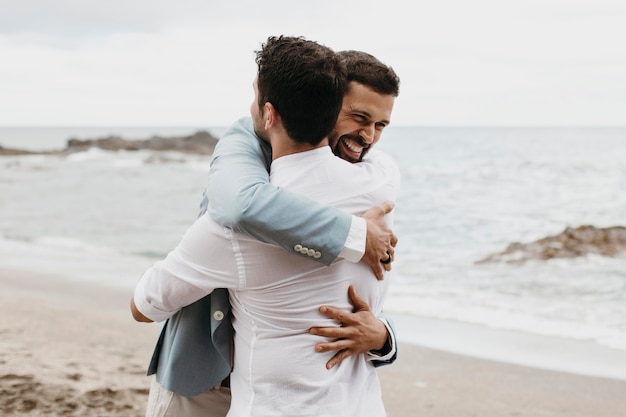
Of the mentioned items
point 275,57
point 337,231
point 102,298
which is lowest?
point 102,298

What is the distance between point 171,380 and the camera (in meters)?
2.18

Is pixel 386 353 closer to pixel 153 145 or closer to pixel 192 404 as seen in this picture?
pixel 192 404

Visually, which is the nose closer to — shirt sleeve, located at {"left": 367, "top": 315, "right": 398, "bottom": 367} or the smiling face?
the smiling face

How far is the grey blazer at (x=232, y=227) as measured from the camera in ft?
5.82

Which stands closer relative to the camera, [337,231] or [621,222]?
[337,231]

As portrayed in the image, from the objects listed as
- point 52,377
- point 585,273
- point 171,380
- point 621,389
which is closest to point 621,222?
point 585,273

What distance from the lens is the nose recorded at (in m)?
2.31

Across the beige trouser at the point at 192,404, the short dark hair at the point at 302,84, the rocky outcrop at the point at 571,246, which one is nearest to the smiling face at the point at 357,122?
the short dark hair at the point at 302,84

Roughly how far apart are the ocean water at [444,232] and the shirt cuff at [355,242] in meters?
5.74

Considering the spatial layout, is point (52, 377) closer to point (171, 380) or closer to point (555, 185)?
point (171, 380)

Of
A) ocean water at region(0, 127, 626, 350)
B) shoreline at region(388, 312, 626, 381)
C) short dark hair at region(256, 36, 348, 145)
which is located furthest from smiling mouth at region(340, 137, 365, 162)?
ocean water at region(0, 127, 626, 350)

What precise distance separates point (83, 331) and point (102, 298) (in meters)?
1.63

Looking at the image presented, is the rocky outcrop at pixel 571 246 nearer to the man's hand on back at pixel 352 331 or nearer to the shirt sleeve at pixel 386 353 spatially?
the shirt sleeve at pixel 386 353

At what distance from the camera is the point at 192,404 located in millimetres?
2252
